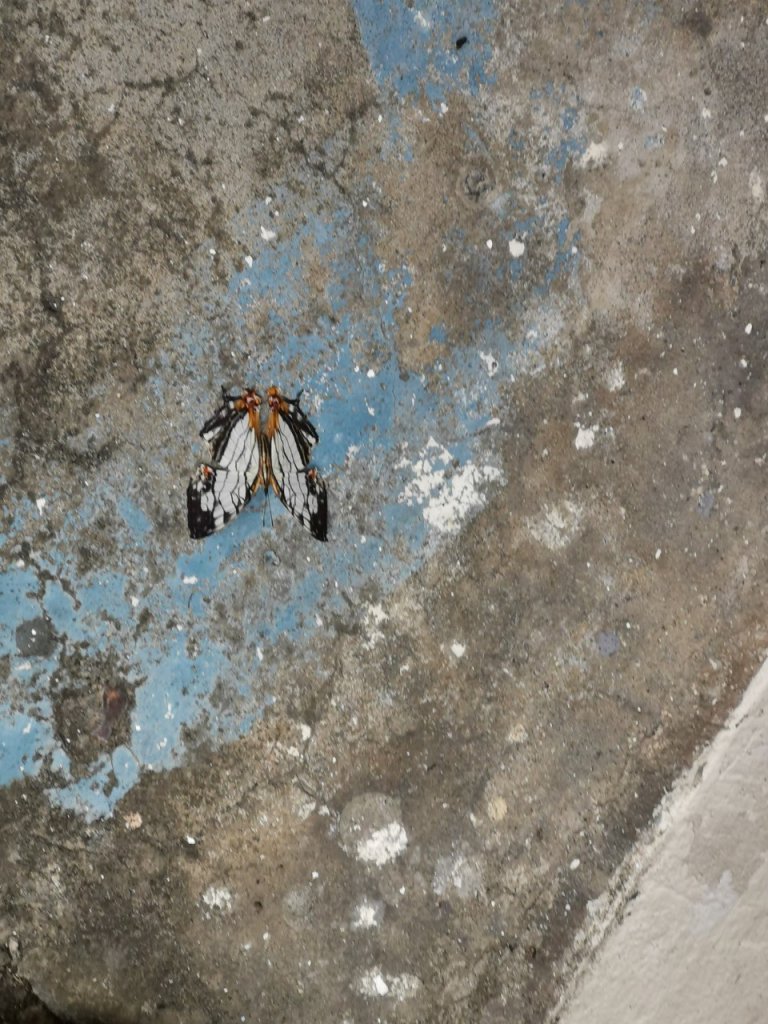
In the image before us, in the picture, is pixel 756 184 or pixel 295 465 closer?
pixel 295 465

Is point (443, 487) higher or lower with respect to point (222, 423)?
lower

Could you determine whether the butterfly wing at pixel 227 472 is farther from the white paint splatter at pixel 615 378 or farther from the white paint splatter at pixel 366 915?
the white paint splatter at pixel 366 915

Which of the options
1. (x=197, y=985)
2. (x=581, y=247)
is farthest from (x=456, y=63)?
(x=197, y=985)

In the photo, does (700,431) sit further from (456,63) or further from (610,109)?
(456,63)

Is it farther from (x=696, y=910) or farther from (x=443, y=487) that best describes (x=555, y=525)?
(x=696, y=910)

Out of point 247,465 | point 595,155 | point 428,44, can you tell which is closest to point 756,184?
point 595,155

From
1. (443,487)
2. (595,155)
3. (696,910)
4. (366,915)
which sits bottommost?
(696,910)

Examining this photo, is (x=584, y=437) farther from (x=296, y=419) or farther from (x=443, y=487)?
(x=296, y=419)

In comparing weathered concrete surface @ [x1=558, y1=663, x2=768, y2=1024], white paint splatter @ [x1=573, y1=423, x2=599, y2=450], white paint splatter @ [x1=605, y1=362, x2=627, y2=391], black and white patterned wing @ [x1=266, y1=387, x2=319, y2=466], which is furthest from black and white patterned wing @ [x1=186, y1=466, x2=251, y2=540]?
weathered concrete surface @ [x1=558, y1=663, x2=768, y2=1024]
